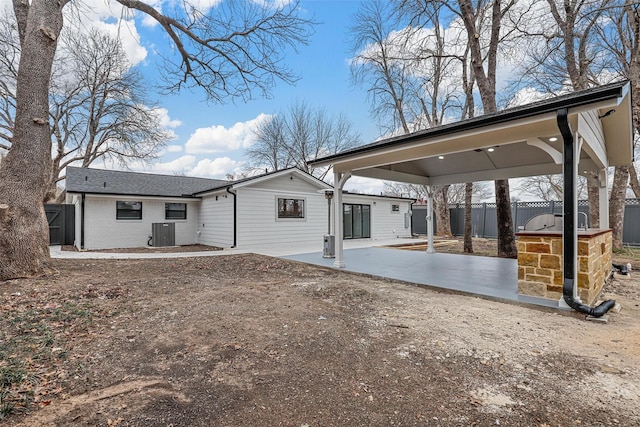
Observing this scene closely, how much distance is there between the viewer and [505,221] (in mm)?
8781

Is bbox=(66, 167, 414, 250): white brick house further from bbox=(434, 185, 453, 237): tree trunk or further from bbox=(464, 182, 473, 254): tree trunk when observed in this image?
bbox=(434, 185, 453, 237): tree trunk

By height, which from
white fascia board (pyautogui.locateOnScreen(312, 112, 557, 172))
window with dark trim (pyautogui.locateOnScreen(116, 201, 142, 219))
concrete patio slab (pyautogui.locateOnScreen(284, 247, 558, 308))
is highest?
white fascia board (pyautogui.locateOnScreen(312, 112, 557, 172))

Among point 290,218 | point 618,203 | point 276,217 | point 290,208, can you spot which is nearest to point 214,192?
point 276,217

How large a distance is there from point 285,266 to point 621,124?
23.1ft

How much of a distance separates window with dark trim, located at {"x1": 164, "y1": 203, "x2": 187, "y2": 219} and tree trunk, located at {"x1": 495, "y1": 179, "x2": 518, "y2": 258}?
473 inches

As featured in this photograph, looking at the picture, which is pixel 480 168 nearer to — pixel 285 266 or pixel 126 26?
pixel 285 266

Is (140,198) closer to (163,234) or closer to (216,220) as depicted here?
(163,234)

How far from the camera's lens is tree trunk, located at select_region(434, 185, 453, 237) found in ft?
57.6

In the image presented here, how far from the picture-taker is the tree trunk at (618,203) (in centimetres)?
954

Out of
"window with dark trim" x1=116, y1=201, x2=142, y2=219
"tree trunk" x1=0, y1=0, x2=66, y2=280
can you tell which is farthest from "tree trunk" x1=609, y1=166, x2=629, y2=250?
"window with dark trim" x1=116, y1=201, x2=142, y2=219

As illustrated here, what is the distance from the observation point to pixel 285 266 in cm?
782

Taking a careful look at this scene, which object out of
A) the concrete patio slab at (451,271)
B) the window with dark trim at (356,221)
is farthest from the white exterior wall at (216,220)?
the window with dark trim at (356,221)

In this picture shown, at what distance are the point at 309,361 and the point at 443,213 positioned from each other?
54.8ft

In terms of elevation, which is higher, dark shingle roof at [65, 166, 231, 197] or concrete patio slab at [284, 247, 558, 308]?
dark shingle roof at [65, 166, 231, 197]
